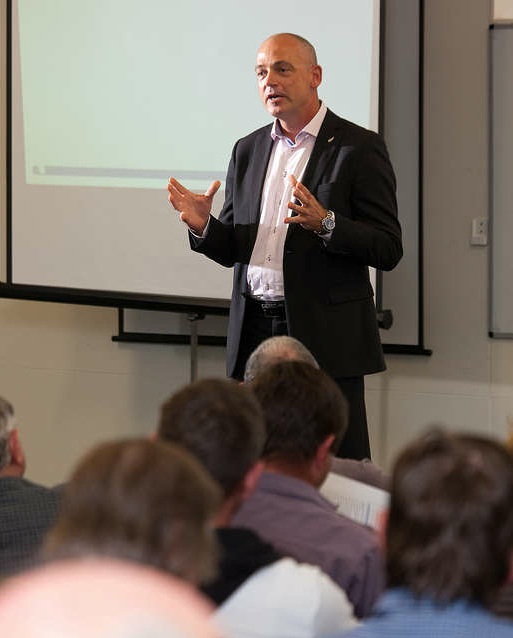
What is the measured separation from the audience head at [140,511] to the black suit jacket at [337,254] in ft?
6.68

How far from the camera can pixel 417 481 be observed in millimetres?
1018

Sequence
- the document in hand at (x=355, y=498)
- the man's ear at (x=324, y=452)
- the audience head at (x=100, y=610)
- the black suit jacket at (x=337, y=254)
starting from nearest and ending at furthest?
the audience head at (x=100, y=610)
the man's ear at (x=324, y=452)
the document in hand at (x=355, y=498)
the black suit jacket at (x=337, y=254)

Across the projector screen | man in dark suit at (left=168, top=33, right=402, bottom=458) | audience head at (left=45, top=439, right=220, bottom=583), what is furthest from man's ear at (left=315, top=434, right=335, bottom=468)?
the projector screen

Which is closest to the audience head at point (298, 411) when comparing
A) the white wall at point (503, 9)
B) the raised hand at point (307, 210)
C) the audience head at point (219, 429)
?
the audience head at point (219, 429)

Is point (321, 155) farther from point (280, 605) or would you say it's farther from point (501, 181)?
point (280, 605)

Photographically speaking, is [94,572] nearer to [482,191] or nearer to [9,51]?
[482,191]

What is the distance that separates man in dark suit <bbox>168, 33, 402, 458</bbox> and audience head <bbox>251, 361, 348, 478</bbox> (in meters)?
1.01

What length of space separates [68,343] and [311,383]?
2.99 m

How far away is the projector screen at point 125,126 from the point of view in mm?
4113

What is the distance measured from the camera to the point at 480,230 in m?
4.10

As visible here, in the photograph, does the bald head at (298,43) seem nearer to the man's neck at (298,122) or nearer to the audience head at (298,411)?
the man's neck at (298,122)

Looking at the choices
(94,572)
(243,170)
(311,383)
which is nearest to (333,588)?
(311,383)

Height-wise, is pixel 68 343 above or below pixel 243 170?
below

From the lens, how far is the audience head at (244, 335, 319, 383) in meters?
2.41
